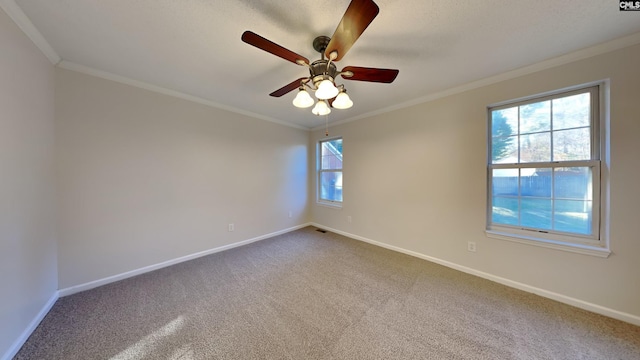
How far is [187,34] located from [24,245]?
2.00 meters

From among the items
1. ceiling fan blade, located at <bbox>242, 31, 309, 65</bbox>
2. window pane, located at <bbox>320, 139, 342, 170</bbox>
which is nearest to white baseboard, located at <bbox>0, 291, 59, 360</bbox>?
ceiling fan blade, located at <bbox>242, 31, 309, 65</bbox>

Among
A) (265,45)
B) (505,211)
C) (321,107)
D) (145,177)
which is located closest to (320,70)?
(321,107)

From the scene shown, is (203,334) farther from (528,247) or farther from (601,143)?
(601,143)

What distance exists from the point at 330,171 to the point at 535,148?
291 cm

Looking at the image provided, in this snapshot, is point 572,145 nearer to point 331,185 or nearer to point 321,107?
point 321,107

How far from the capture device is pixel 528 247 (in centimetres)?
198

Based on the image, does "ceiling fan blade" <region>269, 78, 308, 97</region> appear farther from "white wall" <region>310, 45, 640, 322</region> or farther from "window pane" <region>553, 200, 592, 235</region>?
"window pane" <region>553, 200, 592, 235</region>

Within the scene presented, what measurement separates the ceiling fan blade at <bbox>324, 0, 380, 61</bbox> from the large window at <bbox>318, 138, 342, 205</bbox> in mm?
2649

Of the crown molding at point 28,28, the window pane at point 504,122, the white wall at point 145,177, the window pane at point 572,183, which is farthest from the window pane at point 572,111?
the crown molding at point 28,28

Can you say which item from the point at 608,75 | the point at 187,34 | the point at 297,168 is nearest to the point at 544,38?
the point at 608,75

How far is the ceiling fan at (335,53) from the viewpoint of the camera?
1016 millimetres

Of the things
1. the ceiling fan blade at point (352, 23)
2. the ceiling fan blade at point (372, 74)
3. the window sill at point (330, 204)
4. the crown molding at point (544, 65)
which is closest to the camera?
the ceiling fan blade at point (352, 23)

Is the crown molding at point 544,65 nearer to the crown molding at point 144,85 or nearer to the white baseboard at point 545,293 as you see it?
the white baseboard at point 545,293

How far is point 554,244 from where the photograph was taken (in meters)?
1.85
